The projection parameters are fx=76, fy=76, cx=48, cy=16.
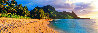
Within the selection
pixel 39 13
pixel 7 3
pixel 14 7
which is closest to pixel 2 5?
pixel 7 3

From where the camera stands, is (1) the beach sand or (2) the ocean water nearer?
(1) the beach sand

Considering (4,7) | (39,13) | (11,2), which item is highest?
(11,2)

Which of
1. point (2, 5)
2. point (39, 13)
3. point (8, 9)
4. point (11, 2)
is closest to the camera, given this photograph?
point (2, 5)

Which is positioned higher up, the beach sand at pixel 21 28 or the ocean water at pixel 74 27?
the beach sand at pixel 21 28

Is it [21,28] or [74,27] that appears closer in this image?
[21,28]

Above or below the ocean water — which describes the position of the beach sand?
above

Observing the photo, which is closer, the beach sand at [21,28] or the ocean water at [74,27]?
the beach sand at [21,28]

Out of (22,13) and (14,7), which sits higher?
(14,7)

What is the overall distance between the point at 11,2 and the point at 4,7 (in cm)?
804

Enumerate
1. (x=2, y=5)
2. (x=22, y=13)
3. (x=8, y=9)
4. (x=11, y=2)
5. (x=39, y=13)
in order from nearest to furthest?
1. (x=2, y=5)
2. (x=8, y=9)
3. (x=11, y=2)
4. (x=22, y=13)
5. (x=39, y=13)

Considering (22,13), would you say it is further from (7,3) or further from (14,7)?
(7,3)

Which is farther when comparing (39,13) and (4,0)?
(39,13)

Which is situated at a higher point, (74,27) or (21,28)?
(21,28)

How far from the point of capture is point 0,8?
4975 centimetres
